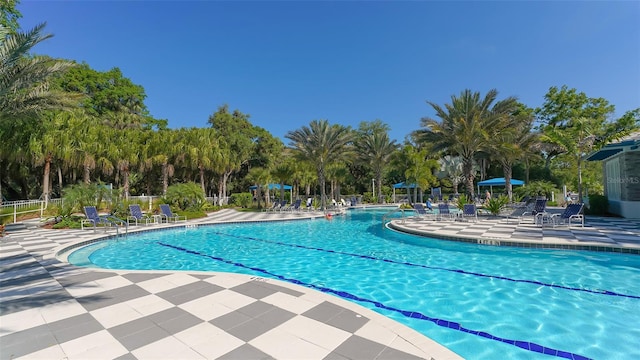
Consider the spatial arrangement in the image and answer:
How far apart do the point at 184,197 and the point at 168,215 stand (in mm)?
4140

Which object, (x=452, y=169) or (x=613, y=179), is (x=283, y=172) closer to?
(x=613, y=179)

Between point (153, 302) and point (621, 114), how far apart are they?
41849mm

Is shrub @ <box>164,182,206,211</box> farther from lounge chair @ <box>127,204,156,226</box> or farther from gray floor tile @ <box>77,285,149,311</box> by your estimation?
gray floor tile @ <box>77,285,149,311</box>

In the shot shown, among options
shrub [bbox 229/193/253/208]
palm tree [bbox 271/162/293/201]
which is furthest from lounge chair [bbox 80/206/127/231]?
palm tree [bbox 271/162/293/201]

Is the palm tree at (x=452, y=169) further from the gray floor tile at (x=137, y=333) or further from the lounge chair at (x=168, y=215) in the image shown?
the gray floor tile at (x=137, y=333)

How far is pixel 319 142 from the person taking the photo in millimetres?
24156

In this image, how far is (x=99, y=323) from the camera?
3.27m

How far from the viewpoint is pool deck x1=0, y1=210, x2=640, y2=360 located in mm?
2670

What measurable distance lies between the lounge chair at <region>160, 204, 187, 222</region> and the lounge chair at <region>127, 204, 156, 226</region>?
736 millimetres

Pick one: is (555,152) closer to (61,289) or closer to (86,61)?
(61,289)

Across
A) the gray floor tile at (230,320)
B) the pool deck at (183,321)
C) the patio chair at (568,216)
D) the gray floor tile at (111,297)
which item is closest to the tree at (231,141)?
the pool deck at (183,321)

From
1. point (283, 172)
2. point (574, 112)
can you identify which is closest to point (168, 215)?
point (283, 172)

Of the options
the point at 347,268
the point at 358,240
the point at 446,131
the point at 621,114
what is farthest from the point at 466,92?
the point at 621,114

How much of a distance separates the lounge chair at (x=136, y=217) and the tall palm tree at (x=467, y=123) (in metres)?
17.5
